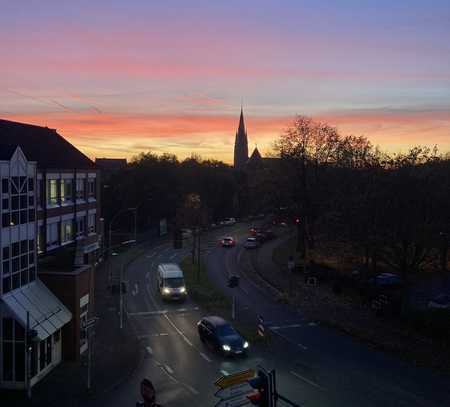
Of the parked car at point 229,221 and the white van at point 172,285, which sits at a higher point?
the white van at point 172,285

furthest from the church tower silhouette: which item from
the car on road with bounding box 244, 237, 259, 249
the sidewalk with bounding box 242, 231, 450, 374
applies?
the sidewalk with bounding box 242, 231, 450, 374

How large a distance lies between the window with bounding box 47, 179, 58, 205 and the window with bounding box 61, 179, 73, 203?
3.55 ft

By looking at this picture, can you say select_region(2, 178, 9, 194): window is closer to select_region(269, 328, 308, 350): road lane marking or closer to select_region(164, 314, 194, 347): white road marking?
select_region(164, 314, 194, 347): white road marking

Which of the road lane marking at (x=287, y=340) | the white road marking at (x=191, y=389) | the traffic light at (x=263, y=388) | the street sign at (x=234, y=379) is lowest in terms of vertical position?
the road lane marking at (x=287, y=340)

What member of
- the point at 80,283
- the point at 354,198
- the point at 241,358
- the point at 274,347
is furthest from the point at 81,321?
the point at 354,198

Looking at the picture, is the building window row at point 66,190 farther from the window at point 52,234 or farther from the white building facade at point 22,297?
the white building facade at point 22,297

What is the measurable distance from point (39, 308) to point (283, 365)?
11501mm

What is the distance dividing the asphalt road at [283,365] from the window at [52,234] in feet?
23.1

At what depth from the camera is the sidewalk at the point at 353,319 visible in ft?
85.4

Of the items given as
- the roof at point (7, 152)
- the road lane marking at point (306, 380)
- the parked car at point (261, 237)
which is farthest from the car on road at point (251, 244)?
the roof at point (7, 152)

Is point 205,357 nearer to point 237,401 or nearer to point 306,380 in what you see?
point 306,380

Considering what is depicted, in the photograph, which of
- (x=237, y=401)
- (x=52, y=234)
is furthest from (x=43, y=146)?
(x=237, y=401)

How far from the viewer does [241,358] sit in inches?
1011

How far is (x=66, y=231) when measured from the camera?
39312 millimetres
